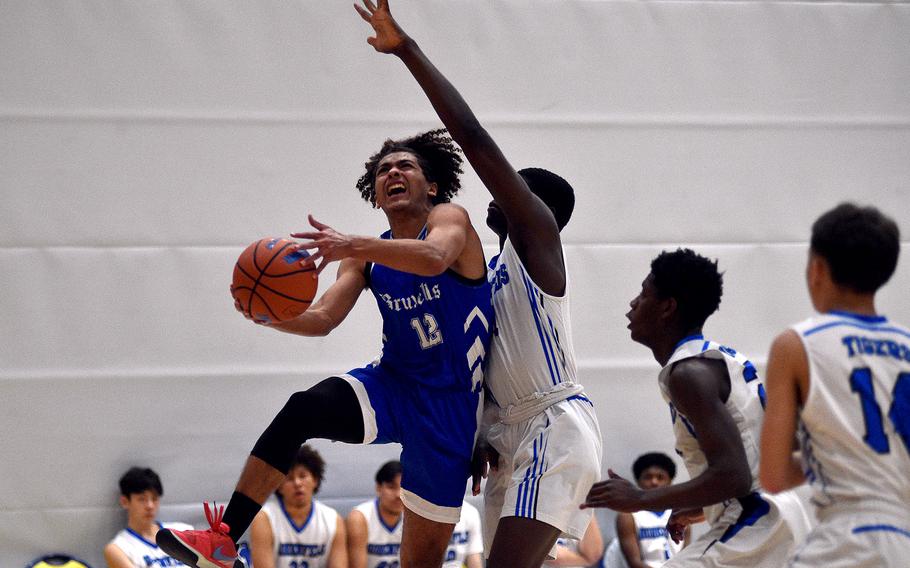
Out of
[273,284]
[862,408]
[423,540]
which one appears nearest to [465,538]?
[423,540]

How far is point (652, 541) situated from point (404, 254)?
4392 millimetres

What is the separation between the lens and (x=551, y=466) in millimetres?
3781

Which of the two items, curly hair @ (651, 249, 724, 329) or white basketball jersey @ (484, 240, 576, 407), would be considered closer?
curly hair @ (651, 249, 724, 329)

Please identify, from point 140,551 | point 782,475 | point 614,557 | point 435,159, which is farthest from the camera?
point 614,557

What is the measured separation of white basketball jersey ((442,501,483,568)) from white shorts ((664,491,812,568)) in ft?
12.6

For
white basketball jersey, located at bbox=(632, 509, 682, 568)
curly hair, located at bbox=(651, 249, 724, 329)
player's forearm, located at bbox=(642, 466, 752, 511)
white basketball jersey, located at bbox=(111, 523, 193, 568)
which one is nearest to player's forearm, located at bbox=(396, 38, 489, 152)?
curly hair, located at bbox=(651, 249, 724, 329)

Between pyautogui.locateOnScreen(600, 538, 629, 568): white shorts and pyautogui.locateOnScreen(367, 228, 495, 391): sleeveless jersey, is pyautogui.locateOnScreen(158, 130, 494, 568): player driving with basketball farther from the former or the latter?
pyautogui.locateOnScreen(600, 538, 629, 568): white shorts

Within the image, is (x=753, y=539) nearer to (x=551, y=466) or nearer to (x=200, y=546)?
(x=551, y=466)

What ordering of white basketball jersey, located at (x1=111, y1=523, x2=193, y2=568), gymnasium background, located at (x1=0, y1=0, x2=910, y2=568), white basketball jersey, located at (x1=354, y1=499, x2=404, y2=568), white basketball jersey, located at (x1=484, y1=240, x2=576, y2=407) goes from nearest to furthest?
white basketball jersey, located at (x1=484, y1=240, x2=576, y2=407)
white basketball jersey, located at (x1=111, y1=523, x2=193, y2=568)
white basketball jersey, located at (x1=354, y1=499, x2=404, y2=568)
gymnasium background, located at (x1=0, y1=0, x2=910, y2=568)

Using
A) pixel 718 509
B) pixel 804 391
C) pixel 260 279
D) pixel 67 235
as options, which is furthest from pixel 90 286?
pixel 804 391

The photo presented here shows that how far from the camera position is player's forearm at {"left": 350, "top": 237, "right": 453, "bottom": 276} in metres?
3.54

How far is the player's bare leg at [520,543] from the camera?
12.0 ft

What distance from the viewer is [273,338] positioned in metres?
7.42

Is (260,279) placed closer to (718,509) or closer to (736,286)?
(718,509)
